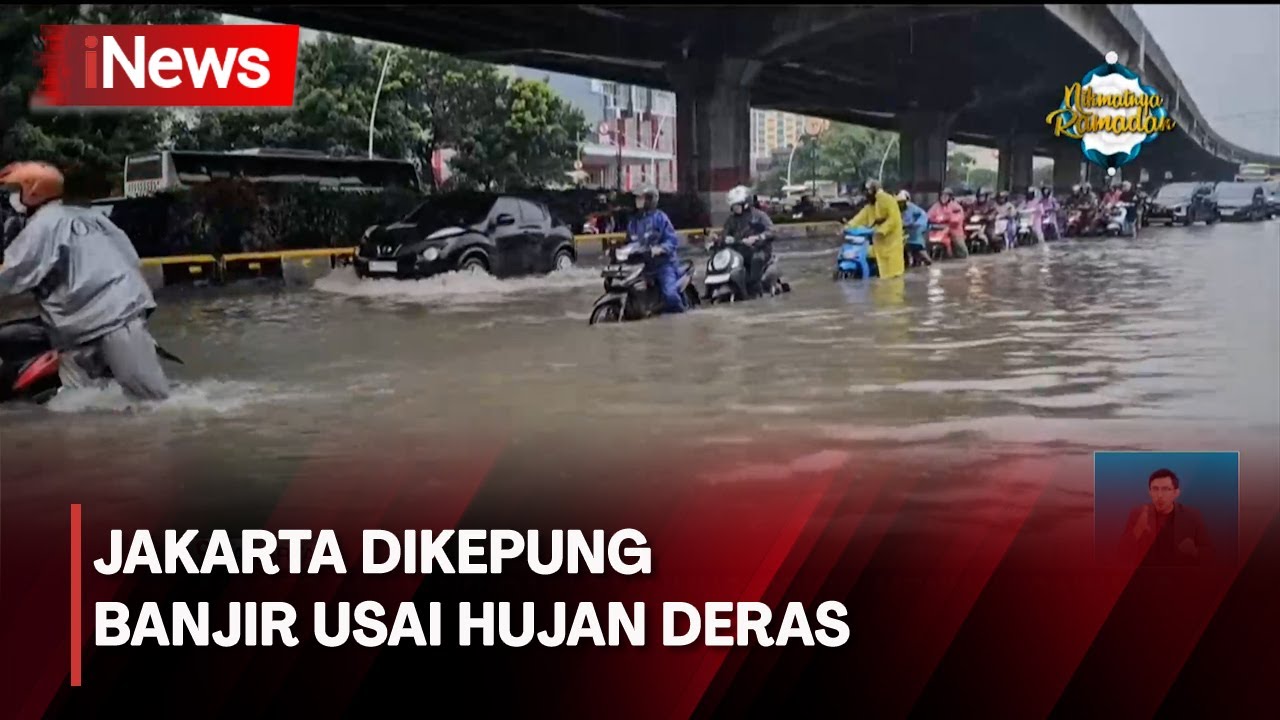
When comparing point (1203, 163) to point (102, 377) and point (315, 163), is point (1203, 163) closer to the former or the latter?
point (315, 163)

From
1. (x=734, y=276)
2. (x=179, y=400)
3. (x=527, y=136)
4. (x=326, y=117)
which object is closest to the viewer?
(x=179, y=400)

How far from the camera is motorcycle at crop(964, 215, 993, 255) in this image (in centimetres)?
734

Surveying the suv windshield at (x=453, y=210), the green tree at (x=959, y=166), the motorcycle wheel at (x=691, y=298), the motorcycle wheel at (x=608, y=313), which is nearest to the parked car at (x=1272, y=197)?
the green tree at (x=959, y=166)

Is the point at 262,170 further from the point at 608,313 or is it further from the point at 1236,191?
the point at 1236,191

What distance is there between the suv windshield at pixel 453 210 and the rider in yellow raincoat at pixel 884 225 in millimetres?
2031

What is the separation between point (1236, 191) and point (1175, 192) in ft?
1.41

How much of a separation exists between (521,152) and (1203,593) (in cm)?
373

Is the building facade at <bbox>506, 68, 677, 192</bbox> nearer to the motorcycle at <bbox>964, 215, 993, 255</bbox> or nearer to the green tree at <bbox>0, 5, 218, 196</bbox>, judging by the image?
the green tree at <bbox>0, 5, 218, 196</bbox>

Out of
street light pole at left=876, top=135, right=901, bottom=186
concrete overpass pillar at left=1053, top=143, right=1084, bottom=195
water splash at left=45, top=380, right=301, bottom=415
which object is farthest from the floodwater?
street light pole at left=876, top=135, right=901, bottom=186

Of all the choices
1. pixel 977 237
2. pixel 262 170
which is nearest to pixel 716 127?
pixel 262 170

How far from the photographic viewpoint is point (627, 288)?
6855 mm

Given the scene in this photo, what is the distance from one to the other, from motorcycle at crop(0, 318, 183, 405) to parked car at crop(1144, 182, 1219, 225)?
524 centimetres

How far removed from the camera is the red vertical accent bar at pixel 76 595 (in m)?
3.19

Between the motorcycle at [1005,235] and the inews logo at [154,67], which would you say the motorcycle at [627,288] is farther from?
the inews logo at [154,67]
